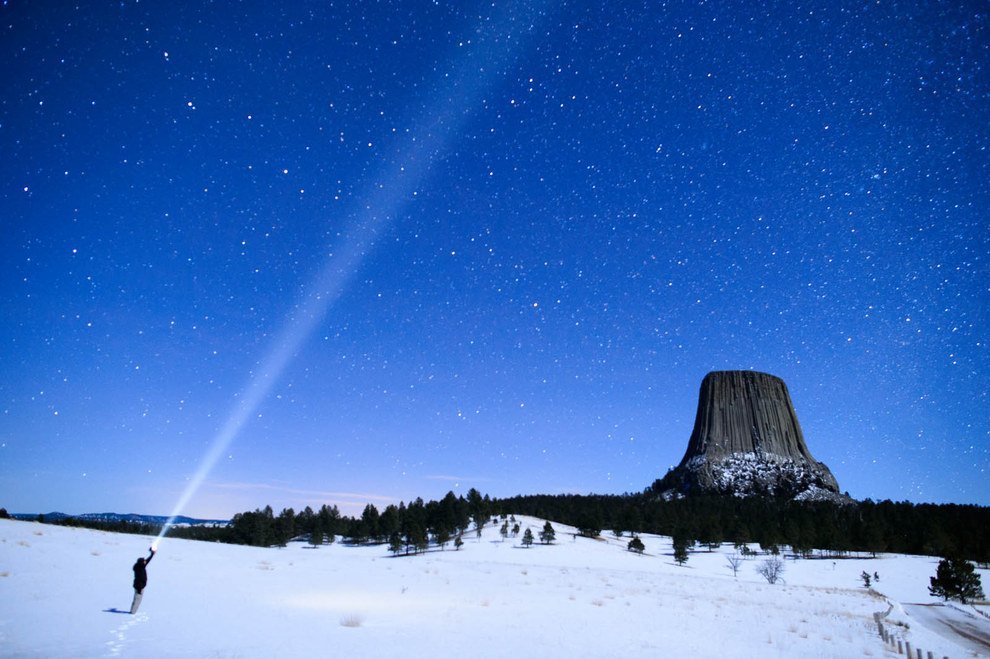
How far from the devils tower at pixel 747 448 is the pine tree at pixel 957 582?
104922mm

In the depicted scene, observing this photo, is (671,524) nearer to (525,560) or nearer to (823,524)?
(823,524)

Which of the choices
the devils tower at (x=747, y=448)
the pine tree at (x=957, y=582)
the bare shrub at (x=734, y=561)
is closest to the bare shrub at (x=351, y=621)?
the pine tree at (x=957, y=582)

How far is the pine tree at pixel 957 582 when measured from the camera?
136ft

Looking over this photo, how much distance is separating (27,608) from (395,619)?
9.45 m

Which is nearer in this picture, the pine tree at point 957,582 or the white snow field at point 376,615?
the white snow field at point 376,615

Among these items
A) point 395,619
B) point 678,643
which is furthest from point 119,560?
point 678,643

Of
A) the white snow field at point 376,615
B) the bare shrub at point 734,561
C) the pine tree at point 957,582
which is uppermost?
the white snow field at point 376,615

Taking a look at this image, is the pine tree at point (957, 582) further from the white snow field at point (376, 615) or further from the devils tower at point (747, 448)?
the devils tower at point (747, 448)

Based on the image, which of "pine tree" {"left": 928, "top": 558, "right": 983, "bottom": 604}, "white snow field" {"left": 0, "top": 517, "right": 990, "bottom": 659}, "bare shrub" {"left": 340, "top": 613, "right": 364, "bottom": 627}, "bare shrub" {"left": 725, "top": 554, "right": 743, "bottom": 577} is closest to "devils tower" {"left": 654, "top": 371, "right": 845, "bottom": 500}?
"bare shrub" {"left": 725, "top": 554, "right": 743, "bottom": 577}

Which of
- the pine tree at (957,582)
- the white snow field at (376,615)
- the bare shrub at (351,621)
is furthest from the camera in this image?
the pine tree at (957,582)

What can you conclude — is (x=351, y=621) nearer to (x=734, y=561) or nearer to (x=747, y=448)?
(x=734, y=561)

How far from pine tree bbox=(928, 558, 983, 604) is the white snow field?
1185 centimetres

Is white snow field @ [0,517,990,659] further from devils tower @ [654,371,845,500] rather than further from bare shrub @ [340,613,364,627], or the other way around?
devils tower @ [654,371,845,500]

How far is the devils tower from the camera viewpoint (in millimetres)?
149875
